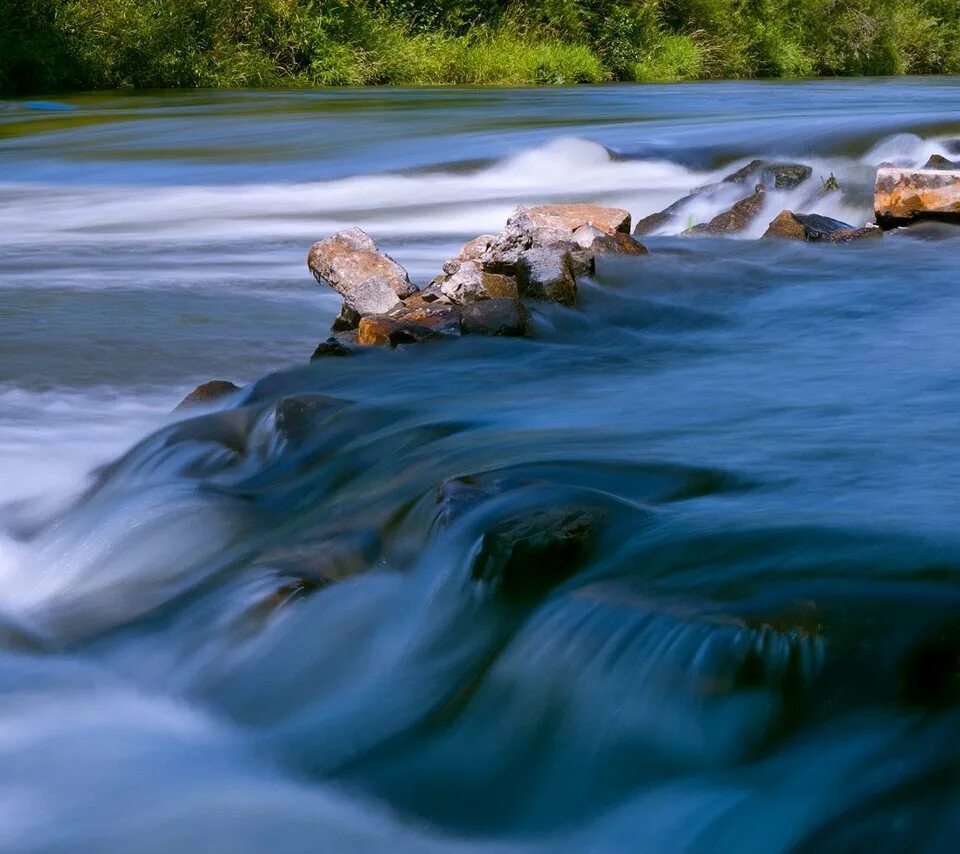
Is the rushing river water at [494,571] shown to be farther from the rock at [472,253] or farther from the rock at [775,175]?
the rock at [775,175]

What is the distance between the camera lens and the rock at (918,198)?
24.1 ft

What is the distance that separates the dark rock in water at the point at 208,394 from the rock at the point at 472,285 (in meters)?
1.02

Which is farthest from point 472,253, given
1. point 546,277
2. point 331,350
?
point 331,350

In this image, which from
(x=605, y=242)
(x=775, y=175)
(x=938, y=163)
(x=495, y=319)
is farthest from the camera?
(x=938, y=163)

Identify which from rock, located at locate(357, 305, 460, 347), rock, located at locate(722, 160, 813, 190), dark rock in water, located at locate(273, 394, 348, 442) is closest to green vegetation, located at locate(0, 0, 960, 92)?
rock, located at locate(722, 160, 813, 190)

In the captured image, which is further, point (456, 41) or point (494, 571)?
point (456, 41)

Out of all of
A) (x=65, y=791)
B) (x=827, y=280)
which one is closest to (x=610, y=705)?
(x=65, y=791)

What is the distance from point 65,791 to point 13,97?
19211mm

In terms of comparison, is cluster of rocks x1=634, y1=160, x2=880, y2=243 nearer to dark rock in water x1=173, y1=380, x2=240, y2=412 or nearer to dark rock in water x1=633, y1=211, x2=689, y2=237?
dark rock in water x1=633, y1=211, x2=689, y2=237

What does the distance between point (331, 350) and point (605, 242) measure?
6.40 feet

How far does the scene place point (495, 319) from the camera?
5.33m

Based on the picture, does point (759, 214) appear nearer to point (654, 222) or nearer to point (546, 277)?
point (654, 222)

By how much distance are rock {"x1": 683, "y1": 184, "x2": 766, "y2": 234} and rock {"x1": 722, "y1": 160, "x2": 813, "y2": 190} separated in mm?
481

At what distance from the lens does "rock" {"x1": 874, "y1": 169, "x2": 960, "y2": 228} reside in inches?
289
